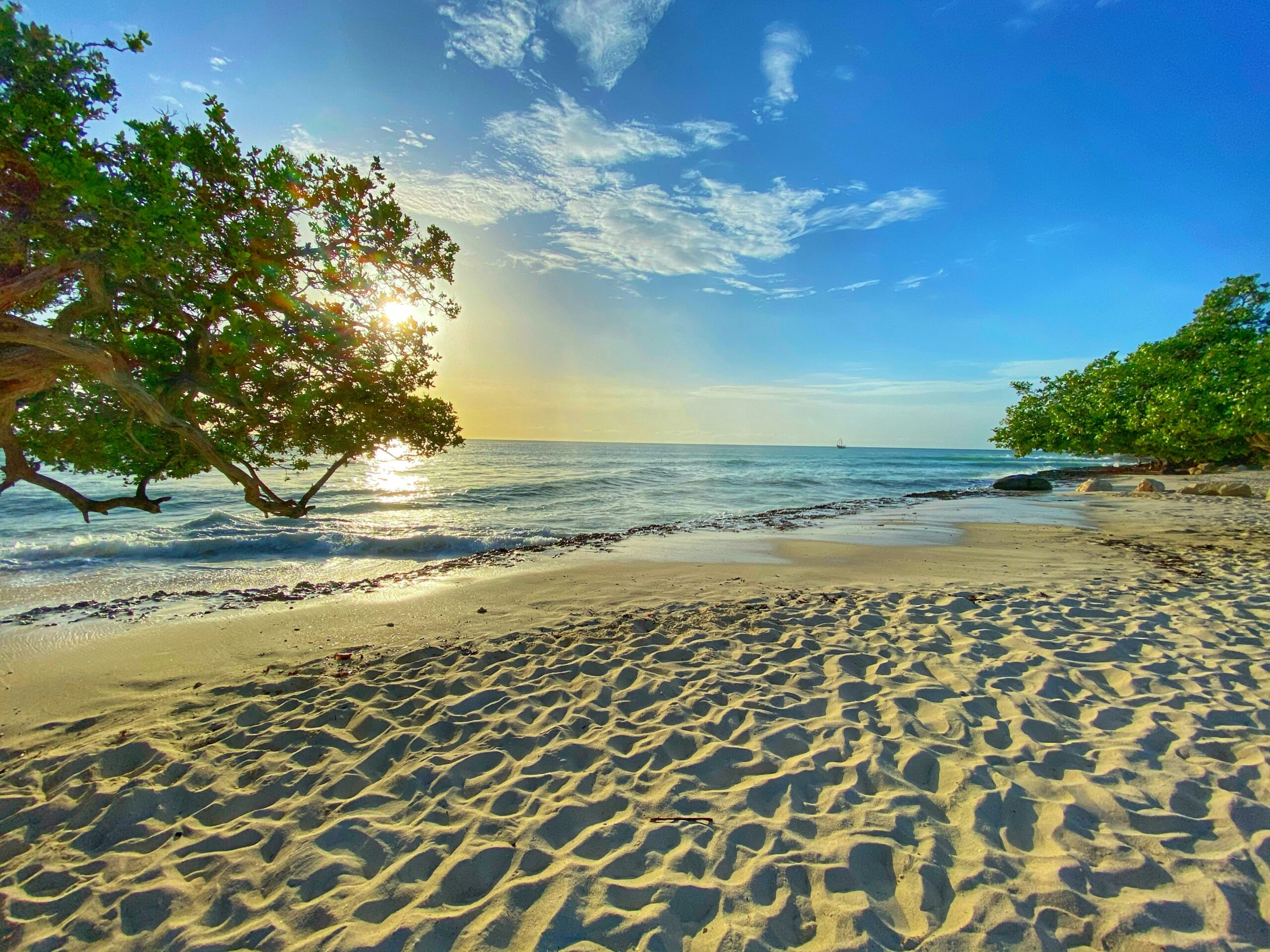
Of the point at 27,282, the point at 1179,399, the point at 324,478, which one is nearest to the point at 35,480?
the point at 27,282

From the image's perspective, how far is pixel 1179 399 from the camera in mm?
25484

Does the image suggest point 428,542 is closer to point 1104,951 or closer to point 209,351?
point 209,351

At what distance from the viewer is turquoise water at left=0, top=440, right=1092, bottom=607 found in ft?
44.1

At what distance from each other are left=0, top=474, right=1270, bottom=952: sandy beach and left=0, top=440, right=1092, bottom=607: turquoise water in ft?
10.3

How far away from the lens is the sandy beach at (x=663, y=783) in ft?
9.04

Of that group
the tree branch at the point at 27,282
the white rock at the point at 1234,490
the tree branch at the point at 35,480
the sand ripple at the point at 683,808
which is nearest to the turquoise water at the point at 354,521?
the tree branch at the point at 35,480

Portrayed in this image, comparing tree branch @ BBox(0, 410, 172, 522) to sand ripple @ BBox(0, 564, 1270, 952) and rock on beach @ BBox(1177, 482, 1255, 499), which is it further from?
rock on beach @ BBox(1177, 482, 1255, 499)

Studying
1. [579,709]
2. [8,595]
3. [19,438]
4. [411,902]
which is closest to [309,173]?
[19,438]

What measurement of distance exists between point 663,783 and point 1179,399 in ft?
113

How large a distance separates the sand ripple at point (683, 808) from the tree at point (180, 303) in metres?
2.56

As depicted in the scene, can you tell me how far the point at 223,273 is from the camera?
522 centimetres

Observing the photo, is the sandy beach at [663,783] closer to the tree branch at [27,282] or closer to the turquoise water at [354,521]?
the turquoise water at [354,521]

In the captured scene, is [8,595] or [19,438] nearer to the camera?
[19,438]

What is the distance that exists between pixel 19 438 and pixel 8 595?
28.8ft
